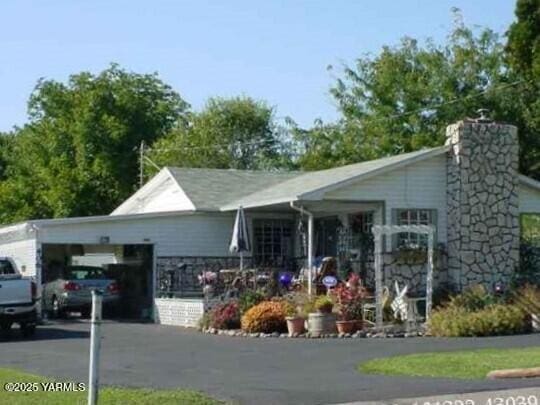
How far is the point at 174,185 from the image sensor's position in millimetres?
33406

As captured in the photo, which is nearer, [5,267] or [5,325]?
[5,325]

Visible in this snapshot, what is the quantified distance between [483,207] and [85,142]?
32.3 m

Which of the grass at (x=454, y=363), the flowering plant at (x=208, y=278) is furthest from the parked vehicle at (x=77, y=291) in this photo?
the grass at (x=454, y=363)

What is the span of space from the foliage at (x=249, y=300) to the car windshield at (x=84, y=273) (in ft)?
23.6

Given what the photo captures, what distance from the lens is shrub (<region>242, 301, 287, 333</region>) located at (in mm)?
22891

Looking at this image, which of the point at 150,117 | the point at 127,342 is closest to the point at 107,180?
the point at 150,117

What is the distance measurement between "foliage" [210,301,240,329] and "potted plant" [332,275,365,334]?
2.45 meters

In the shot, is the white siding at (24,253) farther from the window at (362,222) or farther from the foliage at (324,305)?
the foliage at (324,305)

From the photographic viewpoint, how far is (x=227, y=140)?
2298 inches

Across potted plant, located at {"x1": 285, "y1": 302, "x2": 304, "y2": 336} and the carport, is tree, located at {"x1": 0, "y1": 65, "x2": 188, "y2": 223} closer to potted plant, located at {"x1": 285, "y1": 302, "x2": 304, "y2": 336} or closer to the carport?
the carport

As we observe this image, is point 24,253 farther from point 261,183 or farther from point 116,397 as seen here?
point 116,397

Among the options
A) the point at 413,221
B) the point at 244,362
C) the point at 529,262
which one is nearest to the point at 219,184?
the point at 413,221

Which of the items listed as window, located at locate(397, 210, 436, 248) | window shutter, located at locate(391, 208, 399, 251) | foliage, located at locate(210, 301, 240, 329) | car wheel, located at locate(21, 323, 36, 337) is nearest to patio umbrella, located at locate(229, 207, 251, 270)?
foliage, located at locate(210, 301, 240, 329)

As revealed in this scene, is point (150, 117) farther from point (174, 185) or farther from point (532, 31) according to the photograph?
point (532, 31)
